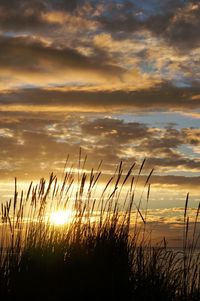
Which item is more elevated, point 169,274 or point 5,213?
point 5,213

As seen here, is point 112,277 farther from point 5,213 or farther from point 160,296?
point 5,213

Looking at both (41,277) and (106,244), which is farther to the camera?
(106,244)

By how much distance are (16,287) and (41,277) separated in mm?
321

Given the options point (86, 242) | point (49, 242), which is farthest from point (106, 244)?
Result: point (49, 242)

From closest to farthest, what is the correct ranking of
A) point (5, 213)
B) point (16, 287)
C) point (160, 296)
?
point (16, 287), point (160, 296), point (5, 213)

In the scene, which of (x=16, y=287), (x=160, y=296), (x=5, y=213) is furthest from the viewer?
(x=5, y=213)

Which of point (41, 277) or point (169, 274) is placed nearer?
point (41, 277)

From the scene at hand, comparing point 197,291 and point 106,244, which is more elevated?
point 106,244

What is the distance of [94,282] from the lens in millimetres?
6012

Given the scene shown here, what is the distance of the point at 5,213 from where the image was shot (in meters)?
6.72

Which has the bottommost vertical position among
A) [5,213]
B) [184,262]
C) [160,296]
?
[160,296]

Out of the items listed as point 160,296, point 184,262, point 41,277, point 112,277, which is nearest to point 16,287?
point 41,277

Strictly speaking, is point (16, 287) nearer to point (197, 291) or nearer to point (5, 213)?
point (5, 213)

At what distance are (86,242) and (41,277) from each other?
0.87 meters
